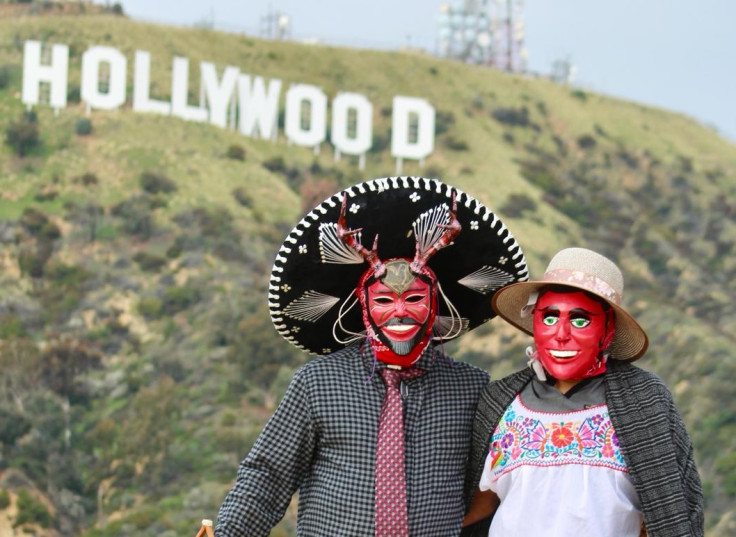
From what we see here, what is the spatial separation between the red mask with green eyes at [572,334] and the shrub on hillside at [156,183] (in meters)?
34.0

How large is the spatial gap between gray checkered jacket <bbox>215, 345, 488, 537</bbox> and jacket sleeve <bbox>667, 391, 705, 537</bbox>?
71 centimetres

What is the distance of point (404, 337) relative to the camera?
156 inches

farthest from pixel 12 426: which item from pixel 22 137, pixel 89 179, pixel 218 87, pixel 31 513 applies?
pixel 218 87

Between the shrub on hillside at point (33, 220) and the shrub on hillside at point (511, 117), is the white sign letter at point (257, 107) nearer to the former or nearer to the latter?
the shrub on hillside at point (33, 220)

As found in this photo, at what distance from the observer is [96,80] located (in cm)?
3975

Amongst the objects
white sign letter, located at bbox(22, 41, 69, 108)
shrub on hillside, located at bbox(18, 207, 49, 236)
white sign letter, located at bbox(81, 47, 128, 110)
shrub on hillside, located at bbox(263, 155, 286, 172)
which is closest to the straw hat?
shrub on hillside, located at bbox(18, 207, 49, 236)

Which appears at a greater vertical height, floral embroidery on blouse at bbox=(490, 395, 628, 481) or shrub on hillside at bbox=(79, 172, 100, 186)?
floral embroidery on blouse at bbox=(490, 395, 628, 481)

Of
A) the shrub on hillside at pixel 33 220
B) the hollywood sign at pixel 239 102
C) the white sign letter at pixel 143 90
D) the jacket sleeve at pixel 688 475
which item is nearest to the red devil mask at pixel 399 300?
the jacket sleeve at pixel 688 475

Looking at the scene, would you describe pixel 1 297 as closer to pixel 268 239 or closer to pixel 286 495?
pixel 268 239

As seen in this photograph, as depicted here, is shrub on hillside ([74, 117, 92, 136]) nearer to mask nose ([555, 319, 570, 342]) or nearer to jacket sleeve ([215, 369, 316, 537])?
jacket sleeve ([215, 369, 316, 537])

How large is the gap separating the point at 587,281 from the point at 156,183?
3444 cm

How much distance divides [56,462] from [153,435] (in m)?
2.20

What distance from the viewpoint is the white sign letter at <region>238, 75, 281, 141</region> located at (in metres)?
42.6

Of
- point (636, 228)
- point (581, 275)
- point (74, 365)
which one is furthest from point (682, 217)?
point (581, 275)
